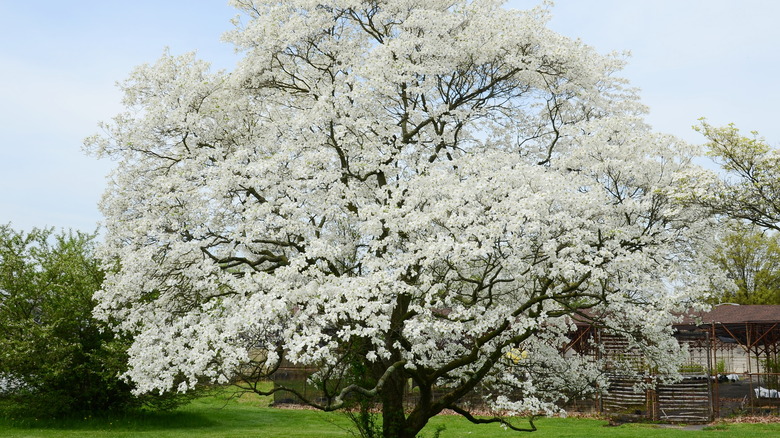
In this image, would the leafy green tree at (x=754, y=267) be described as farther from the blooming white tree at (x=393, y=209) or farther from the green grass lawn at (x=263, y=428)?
the blooming white tree at (x=393, y=209)

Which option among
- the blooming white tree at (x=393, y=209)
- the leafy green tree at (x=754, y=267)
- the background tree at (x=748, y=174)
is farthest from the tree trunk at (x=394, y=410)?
the leafy green tree at (x=754, y=267)

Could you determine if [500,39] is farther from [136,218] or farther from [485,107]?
[136,218]

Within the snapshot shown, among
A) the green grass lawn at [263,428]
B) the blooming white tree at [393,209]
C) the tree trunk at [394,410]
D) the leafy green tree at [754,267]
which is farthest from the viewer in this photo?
the leafy green tree at [754,267]

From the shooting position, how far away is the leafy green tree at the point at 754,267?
5900 centimetres

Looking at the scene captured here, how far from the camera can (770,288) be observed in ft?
196

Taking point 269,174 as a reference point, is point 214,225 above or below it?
below

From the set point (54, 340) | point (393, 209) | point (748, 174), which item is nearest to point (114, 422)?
point (54, 340)

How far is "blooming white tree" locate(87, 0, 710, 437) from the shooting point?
554 inches

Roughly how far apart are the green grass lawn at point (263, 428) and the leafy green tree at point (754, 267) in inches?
1437

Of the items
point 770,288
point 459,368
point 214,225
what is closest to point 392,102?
point 214,225

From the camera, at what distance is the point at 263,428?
91.3 ft

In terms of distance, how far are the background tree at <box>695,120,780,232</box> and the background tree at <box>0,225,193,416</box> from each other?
19839 millimetres

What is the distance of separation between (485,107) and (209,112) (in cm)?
735

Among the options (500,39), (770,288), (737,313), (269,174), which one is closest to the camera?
(269,174)
